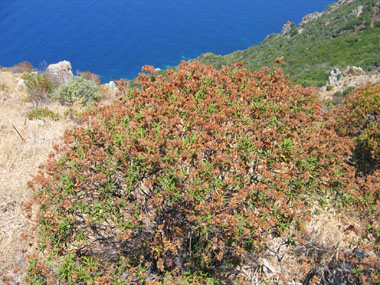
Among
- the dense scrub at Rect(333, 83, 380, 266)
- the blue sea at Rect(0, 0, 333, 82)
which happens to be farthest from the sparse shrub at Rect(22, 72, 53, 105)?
the blue sea at Rect(0, 0, 333, 82)

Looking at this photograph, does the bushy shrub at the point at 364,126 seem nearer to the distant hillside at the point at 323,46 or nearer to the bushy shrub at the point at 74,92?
the bushy shrub at the point at 74,92

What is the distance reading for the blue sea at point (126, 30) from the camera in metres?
42.6

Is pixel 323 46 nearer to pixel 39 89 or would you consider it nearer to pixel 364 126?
pixel 364 126

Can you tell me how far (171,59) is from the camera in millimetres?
49000

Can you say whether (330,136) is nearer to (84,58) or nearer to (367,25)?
(84,58)

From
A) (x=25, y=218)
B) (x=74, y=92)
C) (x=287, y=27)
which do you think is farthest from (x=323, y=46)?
(x=25, y=218)

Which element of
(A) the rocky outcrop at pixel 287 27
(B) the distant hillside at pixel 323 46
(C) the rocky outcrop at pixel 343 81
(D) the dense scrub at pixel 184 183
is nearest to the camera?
(D) the dense scrub at pixel 184 183

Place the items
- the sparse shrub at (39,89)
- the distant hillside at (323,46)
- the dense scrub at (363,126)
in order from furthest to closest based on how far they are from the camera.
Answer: the distant hillside at (323,46)
the sparse shrub at (39,89)
the dense scrub at (363,126)

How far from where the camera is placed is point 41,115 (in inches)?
336

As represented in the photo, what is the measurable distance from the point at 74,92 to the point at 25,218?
6.46 meters

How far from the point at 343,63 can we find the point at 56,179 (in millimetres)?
38414

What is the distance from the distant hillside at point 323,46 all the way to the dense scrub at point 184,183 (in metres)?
26.8

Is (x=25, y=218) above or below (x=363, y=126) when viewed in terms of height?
below

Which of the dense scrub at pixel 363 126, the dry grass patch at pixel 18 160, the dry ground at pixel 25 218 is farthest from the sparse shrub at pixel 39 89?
the dense scrub at pixel 363 126
